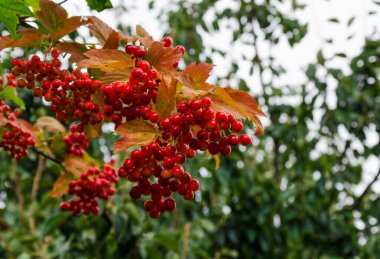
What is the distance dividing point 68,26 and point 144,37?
0.68 feet

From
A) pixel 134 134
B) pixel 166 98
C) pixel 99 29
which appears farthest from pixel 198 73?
pixel 99 29

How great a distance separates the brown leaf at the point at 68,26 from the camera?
1.31 meters

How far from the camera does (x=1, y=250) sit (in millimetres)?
4516

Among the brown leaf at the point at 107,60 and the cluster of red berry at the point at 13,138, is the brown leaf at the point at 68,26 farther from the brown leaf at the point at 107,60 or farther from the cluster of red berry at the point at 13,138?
the cluster of red berry at the point at 13,138

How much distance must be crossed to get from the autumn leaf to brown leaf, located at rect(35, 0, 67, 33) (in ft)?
1.35

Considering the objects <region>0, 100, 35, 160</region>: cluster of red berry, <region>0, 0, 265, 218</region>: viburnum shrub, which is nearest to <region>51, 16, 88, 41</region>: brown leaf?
<region>0, 0, 265, 218</region>: viburnum shrub

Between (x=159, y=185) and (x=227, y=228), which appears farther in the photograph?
(x=227, y=228)

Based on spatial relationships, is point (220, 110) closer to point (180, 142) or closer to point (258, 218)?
point (180, 142)

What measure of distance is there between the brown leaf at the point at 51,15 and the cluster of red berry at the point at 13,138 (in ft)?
2.53

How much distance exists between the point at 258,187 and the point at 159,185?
10.7 ft

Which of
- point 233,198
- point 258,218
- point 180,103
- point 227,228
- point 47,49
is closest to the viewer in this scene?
point 180,103

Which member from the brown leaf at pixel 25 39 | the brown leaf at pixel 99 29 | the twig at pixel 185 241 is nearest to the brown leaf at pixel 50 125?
the brown leaf at pixel 25 39

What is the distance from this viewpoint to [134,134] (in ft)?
3.68

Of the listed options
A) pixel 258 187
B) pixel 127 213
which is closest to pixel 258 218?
pixel 258 187
